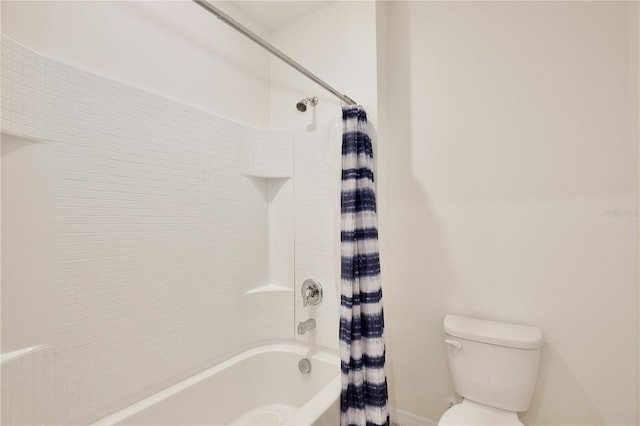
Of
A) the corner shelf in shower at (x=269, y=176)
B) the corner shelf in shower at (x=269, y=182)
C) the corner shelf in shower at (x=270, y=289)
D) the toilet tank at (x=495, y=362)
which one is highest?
the corner shelf in shower at (x=269, y=176)

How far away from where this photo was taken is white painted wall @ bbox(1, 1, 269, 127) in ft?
3.65

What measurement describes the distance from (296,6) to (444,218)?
1620mm

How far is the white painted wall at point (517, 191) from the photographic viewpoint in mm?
1292

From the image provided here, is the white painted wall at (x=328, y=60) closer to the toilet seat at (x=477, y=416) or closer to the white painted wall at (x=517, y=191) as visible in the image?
the white painted wall at (x=517, y=191)

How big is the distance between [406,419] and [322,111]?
1936 mm

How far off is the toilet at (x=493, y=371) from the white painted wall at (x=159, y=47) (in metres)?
1.79

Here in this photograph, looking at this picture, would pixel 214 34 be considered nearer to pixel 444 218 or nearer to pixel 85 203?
pixel 85 203

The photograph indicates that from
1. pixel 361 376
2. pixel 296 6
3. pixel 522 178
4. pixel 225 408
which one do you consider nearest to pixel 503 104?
pixel 522 178

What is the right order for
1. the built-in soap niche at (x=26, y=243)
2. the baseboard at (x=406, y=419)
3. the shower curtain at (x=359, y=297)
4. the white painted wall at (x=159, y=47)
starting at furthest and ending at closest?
the baseboard at (x=406, y=419), the shower curtain at (x=359, y=297), the white painted wall at (x=159, y=47), the built-in soap niche at (x=26, y=243)

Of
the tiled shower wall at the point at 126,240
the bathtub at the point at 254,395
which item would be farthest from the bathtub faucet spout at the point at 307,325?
the tiled shower wall at the point at 126,240

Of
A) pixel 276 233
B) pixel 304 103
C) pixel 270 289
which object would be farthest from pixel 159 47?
pixel 270 289

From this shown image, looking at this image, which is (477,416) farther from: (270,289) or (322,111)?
(322,111)

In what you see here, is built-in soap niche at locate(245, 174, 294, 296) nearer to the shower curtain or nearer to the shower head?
the shower head

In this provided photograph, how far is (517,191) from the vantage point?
4.84 feet
